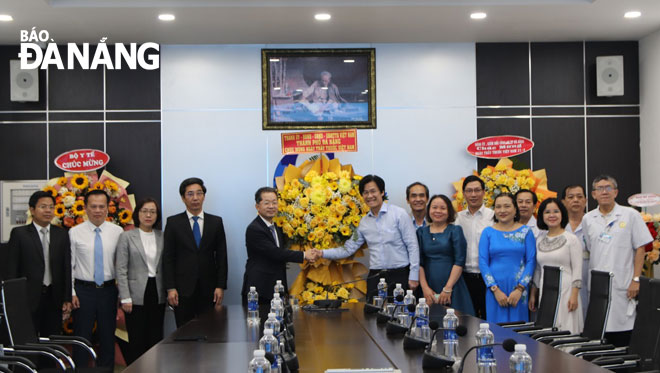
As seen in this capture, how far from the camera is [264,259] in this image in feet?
21.5

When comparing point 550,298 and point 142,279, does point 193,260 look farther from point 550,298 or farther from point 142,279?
point 550,298

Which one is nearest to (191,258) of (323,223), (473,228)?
(323,223)

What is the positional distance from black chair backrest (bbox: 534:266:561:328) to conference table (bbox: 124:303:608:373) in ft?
1.76

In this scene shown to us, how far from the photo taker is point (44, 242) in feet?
20.4

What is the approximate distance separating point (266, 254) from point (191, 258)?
720mm

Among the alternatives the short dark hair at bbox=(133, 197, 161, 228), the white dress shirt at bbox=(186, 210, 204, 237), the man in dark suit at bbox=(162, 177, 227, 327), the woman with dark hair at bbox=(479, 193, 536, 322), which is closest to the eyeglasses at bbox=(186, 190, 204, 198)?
the man in dark suit at bbox=(162, 177, 227, 327)

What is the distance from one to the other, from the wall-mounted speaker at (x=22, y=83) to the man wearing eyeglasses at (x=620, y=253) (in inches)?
223

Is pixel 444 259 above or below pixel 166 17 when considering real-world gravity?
below

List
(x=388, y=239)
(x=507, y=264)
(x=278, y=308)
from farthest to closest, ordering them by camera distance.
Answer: (x=388, y=239) < (x=507, y=264) < (x=278, y=308)

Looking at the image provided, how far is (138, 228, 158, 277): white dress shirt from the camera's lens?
263 inches

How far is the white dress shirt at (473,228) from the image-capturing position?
249 inches

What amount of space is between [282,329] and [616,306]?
343 centimetres

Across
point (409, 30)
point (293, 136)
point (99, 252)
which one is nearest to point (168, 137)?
point (293, 136)

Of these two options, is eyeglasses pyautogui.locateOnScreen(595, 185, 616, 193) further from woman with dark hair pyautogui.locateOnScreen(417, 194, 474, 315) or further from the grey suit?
the grey suit
